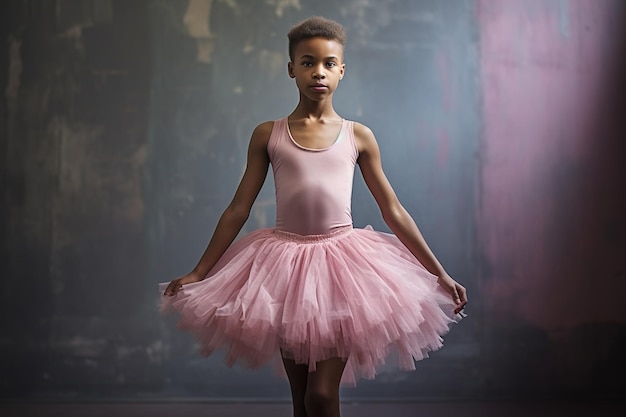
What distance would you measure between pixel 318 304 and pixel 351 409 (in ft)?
5.10

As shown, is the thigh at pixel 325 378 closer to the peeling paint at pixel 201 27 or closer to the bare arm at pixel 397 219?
the bare arm at pixel 397 219

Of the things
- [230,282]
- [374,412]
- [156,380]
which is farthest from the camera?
[156,380]

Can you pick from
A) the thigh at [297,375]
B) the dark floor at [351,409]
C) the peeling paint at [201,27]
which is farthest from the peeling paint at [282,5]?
the thigh at [297,375]

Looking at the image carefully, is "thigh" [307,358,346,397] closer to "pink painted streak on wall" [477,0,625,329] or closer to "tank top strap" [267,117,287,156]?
"tank top strap" [267,117,287,156]

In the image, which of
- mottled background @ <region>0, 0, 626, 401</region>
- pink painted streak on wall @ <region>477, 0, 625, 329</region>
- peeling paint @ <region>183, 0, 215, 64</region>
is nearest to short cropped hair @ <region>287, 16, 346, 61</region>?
mottled background @ <region>0, 0, 626, 401</region>

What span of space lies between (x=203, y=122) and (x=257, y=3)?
61cm

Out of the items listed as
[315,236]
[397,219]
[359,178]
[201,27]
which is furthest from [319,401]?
[201,27]

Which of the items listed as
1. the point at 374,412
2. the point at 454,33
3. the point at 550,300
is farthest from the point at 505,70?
the point at 374,412

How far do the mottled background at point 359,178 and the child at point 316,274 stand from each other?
129cm

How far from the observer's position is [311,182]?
1.87 meters

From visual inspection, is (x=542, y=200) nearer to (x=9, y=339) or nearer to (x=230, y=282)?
(x=230, y=282)

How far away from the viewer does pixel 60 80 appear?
3268 millimetres

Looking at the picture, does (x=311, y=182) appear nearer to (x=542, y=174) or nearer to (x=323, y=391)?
(x=323, y=391)

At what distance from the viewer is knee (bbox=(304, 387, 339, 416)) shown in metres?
1.63
